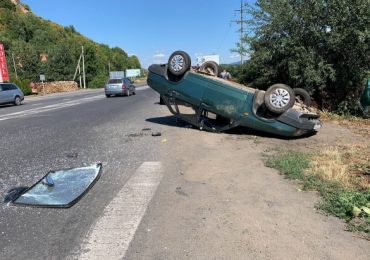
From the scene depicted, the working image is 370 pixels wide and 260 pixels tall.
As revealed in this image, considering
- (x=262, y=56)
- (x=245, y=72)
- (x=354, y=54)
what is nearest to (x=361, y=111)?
(x=354, y=54)

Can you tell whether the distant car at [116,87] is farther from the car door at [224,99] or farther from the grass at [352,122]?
the car door at [224,99]

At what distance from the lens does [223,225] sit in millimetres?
4500

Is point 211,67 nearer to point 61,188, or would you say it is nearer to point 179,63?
point 179,63

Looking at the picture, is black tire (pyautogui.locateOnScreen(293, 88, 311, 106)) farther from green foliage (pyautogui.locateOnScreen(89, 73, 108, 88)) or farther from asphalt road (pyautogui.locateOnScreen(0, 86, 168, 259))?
green foliage (pyautogui.locateOnScreen(89, 73, 108, 88))

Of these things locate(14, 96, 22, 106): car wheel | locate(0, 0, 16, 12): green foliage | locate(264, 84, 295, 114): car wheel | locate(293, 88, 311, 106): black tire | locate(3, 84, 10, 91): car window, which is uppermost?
locate(0, 0, 16, 12): green foliage

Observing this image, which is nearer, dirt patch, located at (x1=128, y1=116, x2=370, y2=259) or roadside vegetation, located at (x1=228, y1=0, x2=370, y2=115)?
dirt patch, located at (x1=128, y1=116, x2=370, y2=259)

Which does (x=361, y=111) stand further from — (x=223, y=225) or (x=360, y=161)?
(x=223, y=225)

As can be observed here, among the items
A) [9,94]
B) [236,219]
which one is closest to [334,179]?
[236,219]

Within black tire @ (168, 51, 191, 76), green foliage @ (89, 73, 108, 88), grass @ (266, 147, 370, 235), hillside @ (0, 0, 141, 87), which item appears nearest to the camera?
grass @ (266, 147, 370, 235)

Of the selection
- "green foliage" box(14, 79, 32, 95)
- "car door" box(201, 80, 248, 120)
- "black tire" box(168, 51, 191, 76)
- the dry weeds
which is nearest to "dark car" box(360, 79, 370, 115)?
the dry weeds

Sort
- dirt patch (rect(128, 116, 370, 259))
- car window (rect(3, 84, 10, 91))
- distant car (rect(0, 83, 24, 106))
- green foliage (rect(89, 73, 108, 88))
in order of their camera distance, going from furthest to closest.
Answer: green foliage (rect(89, 73, 108, 88)) < car window (rect(3, 84, 10, 91)) < distant car (rect(0, 83, 24, 106)) < dirt patch (rect(128, 116, 370, 259))

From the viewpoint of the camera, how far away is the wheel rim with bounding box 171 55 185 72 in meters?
11.0

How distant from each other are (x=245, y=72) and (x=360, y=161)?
1296 centimetres

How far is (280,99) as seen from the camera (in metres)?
9.49
